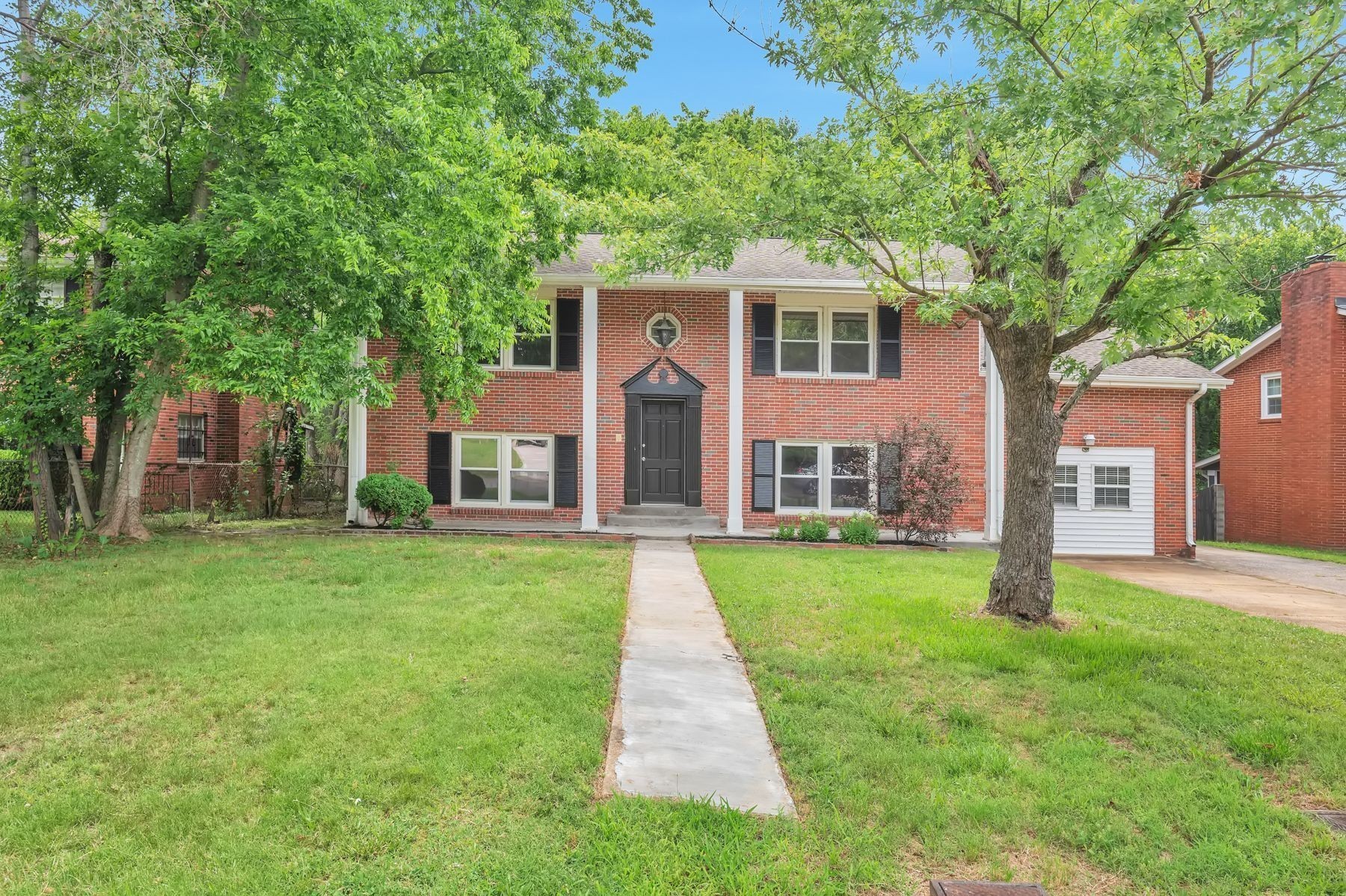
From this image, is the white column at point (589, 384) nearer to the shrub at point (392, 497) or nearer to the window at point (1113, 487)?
the shrub at point (392, 497)

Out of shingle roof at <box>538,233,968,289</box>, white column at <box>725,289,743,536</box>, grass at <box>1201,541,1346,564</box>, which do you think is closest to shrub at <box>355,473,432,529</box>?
shingle roof at <box>538,233,968,289</box>

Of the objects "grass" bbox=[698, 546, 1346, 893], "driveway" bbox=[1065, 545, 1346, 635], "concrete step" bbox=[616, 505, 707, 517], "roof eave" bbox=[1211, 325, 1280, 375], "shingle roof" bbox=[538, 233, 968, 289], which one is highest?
"shingle roof" bbox=[538, 233, 968, 289]

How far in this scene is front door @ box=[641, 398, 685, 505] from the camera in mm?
14633

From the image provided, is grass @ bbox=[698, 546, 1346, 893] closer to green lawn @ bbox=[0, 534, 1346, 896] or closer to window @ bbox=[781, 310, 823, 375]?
green lawn @ bbox=[0, 534, 1346, 896]

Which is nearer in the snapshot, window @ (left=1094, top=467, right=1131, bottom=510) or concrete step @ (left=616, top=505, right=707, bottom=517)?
concrete step @ (left=616, top=505, right=707, bottom=517)

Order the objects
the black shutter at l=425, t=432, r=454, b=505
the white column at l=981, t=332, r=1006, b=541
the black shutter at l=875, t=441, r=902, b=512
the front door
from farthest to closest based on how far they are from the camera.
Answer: the front door → the black shutter at l=425, t=432, r=454, b=505 → the white column at l=981, t=332, r=1006, b=541 → the black shutter at l=875, t=441, r=902, b=512

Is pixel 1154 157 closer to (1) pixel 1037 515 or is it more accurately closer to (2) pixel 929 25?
(2) pixel 929 25

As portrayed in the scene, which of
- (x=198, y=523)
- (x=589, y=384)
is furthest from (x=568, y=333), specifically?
(x=198, y=523)

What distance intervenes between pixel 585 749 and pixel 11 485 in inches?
696

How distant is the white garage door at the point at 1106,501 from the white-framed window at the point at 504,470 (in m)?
9.97

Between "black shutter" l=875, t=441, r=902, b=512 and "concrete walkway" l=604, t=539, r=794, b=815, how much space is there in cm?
685

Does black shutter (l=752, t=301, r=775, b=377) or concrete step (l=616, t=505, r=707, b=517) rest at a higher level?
black shutter (l=752, t=301, r=775, b=377)

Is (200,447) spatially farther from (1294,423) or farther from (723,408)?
(1294,423)

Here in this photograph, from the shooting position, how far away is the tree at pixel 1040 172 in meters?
4.97
